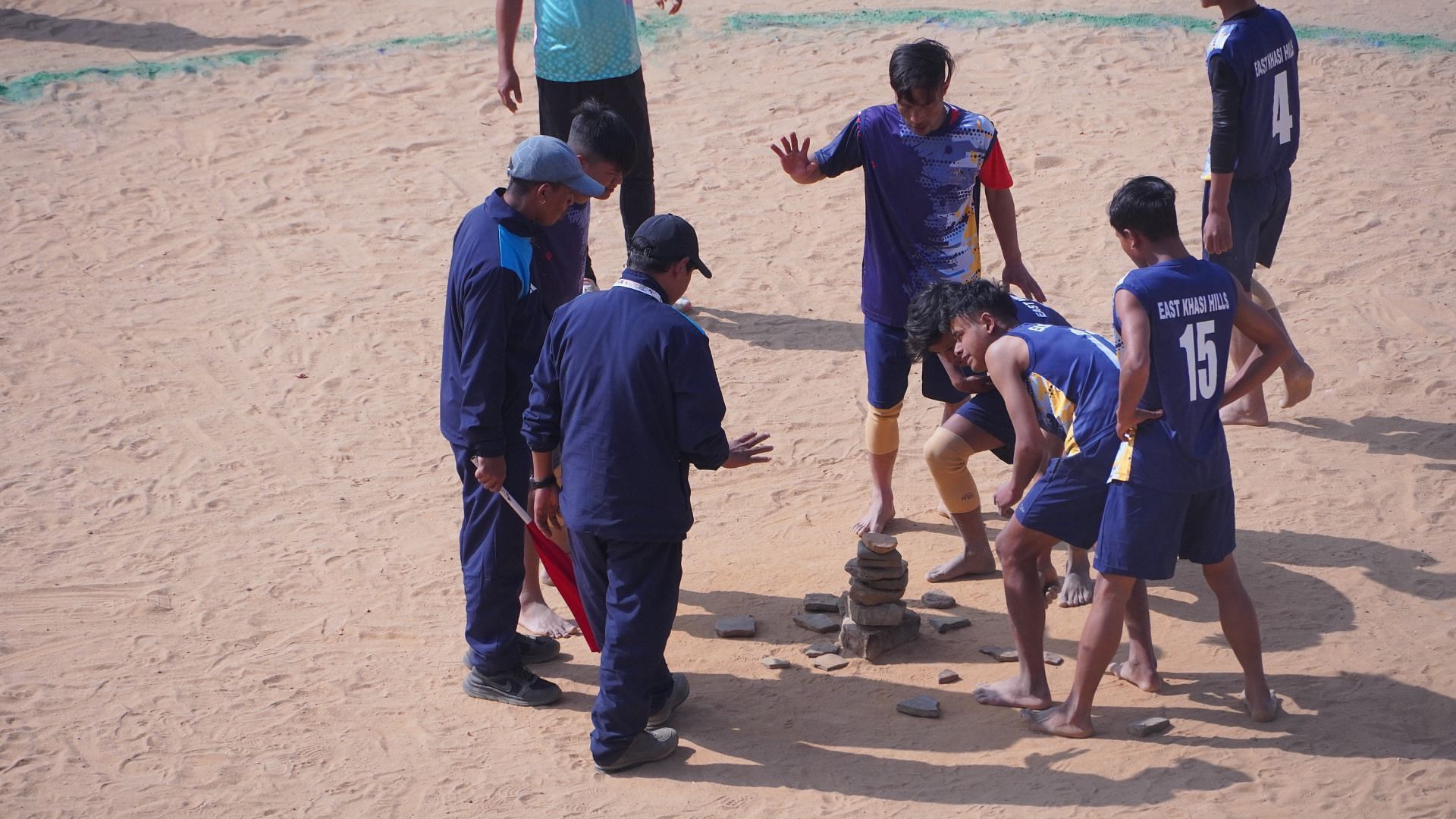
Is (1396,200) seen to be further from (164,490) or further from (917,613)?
(164,490)

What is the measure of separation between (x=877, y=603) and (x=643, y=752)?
1190mm

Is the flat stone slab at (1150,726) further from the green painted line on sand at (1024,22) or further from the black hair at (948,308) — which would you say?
the green painted line on sand at (1024,22)

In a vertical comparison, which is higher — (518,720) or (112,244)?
(112,244)

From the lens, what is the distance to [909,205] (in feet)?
19.0

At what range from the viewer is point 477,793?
4.60 m

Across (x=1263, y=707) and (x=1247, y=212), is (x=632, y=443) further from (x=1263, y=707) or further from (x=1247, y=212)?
(x=1247, y=212)

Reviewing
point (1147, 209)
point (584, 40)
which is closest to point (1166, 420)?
point (1147, 209)

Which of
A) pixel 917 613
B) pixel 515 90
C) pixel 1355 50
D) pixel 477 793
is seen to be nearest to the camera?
pixel 477 793

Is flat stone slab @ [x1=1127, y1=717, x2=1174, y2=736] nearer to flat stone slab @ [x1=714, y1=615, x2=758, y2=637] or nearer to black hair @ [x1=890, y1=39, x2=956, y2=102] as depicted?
flat stone slab @ [x1=714, y1=615, x2=758, y2=637]

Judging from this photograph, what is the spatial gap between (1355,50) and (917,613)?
893 centimetres

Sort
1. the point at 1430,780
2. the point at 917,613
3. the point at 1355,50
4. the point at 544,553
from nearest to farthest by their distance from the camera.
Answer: the point at 1430,780 → the point at 544,553 → the point at 917,613 → the point at 1355,50

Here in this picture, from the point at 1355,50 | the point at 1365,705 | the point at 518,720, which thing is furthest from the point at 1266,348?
the point at 1355,50

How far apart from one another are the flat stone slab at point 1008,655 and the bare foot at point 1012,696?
263 millimetres

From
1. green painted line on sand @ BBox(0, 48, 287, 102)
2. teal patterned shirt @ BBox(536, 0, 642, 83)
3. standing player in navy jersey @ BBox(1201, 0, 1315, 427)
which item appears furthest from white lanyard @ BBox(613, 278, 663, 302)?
green painted line on sand @ BBox(0, 48, 287, 102)
